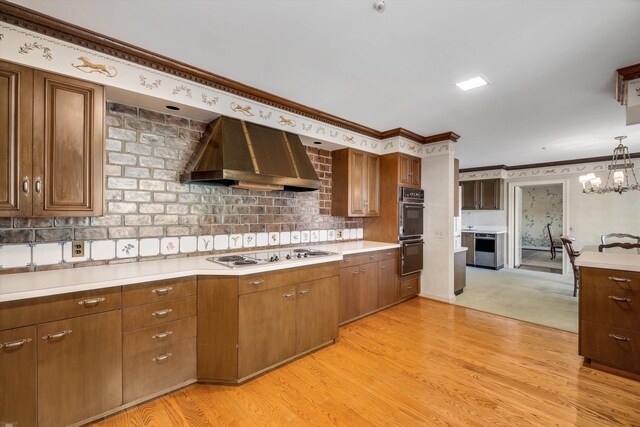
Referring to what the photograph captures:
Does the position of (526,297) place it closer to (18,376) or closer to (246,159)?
(246,159)

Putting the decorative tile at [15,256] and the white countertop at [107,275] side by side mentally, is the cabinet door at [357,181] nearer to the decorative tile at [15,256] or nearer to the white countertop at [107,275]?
the white countertop at [107,275]

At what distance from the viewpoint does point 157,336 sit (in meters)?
2.00

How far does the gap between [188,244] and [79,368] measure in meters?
1.17

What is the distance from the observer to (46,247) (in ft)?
6.56

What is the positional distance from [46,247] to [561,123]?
5.72 metres

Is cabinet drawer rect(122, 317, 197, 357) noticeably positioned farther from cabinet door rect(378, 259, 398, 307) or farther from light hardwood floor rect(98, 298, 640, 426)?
cabinet door rect(378, 259, 398, 307)

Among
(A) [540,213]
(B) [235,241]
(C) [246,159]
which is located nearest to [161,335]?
(B) [235,241]

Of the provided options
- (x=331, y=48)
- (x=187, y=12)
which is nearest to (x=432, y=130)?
(x=331, y=48)

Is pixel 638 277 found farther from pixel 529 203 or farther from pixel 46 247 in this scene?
pixel 529 203

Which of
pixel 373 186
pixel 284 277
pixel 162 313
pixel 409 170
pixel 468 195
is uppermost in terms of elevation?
pixel 409 170

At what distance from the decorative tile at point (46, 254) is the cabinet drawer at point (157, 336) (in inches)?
32.1

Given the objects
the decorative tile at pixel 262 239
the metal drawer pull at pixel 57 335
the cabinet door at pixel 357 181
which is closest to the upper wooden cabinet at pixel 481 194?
the cabinet door at pixel 357 181

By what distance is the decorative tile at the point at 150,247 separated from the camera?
2.40 meters

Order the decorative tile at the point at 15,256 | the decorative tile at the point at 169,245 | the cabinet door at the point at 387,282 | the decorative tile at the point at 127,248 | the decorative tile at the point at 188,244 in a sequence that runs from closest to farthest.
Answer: the decorative tile at the point at 15,256 < the decorative tile at the point at 127,248 < the decorative tile at the point at 169,245 < the decorative tile at the point at 188,244 < the cabinet door at the point at 387,282
